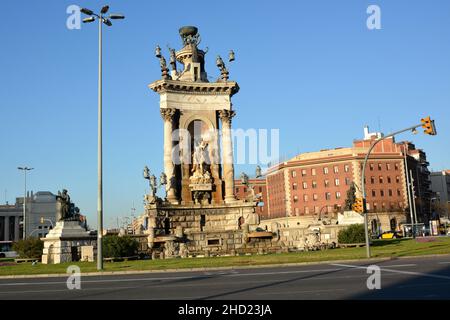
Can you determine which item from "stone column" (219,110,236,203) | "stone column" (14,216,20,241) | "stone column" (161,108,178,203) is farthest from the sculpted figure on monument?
"stone column" (14,216,20,241)

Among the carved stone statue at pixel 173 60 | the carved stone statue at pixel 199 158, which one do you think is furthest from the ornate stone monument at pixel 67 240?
the carved stone statue at pixel 173 60

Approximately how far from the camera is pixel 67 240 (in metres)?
32.3

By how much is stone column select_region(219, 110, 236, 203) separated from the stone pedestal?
1684 centimetres

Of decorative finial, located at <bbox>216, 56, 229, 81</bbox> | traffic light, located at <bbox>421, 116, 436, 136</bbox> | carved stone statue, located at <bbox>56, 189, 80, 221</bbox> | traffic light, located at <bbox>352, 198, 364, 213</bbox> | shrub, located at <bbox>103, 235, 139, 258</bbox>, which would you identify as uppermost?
decorative finial, located at <bbox>216, 56, 229, 81</bbox>

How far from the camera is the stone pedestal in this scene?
32.0 meters

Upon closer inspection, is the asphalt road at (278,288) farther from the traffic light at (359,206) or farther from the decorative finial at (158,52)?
the decorative finial at (158,52)

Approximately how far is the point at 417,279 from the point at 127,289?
327 inches

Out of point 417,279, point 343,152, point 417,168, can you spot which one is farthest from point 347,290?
point 417,168

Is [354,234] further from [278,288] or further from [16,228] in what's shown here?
[16,228]

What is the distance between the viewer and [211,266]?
75.3 feet

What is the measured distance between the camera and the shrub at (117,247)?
102 feet

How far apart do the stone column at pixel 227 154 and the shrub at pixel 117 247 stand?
612 inches

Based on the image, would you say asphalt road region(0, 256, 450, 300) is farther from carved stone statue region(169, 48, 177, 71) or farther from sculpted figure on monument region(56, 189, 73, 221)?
carved stone statue region(169, 48, 177, 71)
